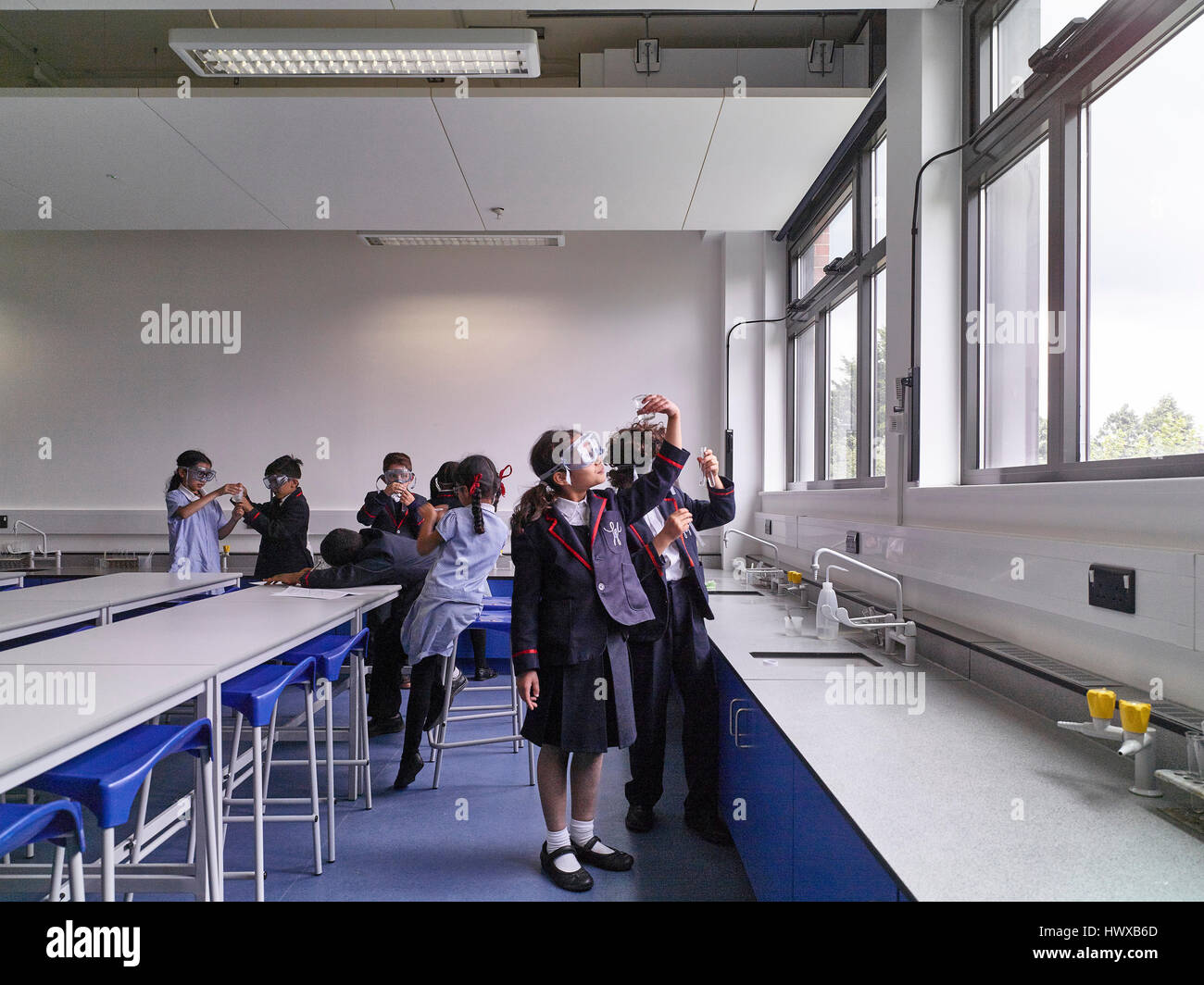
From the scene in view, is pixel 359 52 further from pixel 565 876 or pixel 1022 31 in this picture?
pixel 565 876

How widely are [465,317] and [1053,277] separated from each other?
13.1 ft

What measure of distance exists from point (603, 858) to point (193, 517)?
326cm

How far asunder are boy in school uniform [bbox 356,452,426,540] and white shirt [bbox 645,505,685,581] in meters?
1.57

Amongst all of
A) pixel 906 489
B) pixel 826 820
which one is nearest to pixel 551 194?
pixel 906 489

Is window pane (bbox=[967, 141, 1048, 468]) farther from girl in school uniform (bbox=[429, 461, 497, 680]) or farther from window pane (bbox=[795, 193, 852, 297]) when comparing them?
girl in school uniform (bbox=[429, 461, 497, 680])

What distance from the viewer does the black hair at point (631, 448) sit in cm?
234

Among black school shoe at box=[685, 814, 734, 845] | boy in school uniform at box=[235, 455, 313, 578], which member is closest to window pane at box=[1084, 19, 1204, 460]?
black school shoe at box=[685, 814, 734, 845]

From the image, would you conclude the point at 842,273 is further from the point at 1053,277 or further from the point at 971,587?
the point at 971,587

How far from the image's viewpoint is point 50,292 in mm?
5098

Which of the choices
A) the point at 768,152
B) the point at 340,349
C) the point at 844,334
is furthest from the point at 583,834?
the point at 340,349

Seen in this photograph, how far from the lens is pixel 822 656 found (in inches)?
87.3

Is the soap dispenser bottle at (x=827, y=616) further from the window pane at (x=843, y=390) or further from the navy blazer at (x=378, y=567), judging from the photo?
the navy blazer at (x=378, y=567)

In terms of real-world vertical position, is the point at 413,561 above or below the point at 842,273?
below

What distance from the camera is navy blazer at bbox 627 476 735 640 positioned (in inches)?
89.8
